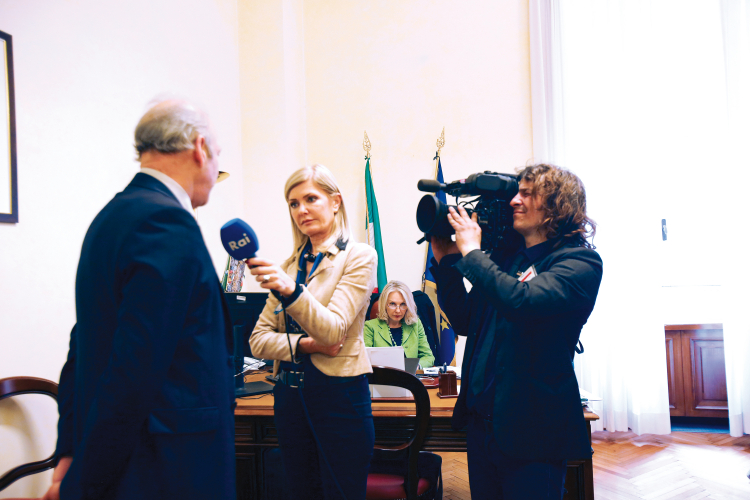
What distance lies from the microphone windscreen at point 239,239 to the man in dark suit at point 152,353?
0.14m

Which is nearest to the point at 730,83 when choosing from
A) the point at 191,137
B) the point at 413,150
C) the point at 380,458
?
the point at 413,150

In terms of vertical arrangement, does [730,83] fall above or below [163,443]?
above

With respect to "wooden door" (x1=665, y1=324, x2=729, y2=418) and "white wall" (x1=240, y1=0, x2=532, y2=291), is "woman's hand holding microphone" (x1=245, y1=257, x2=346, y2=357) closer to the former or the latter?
"white wall" (x1=240, y1=0, x2=532, y2=291)

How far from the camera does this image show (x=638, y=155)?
3.66m

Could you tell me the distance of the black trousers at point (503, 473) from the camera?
1035 mm

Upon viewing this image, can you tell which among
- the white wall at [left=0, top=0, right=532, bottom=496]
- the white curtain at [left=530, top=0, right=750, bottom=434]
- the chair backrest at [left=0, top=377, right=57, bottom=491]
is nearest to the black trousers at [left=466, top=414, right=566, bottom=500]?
the chair backrest at [left=0, top=377, right=57, bottom=491]

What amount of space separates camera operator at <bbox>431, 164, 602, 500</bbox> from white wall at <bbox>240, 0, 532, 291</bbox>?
2934 mm

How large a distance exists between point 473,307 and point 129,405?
3.06ft

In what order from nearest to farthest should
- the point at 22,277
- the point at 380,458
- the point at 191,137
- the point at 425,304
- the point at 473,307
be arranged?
the point at 191,137
the point at 473,307
the point at 380,458
the point at 22,277
the point at 425,304

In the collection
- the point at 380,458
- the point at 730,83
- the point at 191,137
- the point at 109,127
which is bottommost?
the point at 380,458

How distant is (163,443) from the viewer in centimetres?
78

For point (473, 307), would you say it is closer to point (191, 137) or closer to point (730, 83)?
point (191, 137)

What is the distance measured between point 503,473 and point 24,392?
5.99 feet

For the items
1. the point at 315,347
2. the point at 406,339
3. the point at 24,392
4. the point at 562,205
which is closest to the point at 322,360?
the point at 315,347
